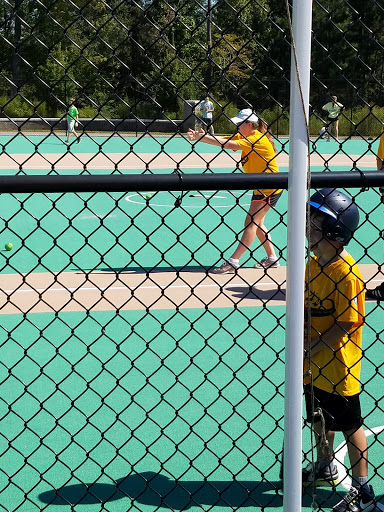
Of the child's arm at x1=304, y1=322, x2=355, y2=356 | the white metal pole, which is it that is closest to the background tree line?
the white metal pole

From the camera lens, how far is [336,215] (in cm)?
378

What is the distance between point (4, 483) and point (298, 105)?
2731 millimetres

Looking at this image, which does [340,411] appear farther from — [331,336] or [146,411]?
[146,411]

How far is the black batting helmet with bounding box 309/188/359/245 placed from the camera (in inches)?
150

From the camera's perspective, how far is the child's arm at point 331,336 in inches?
152

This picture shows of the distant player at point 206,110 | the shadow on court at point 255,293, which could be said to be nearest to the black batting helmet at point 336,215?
the distant player at point 206,110

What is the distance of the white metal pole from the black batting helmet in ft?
3.11

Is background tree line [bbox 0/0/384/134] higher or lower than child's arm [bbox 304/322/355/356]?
higher

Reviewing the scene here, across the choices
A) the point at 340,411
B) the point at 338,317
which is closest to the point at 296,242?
the point at 338,317

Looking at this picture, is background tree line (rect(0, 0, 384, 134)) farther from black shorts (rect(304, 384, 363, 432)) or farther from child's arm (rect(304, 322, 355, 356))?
black shorts (rect(304, 384, 363, 432))

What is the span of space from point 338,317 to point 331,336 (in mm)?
104

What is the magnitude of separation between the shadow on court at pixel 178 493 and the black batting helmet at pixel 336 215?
1360mm

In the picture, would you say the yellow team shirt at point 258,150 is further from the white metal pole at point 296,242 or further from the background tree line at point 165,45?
the white metal pole at point 296,242

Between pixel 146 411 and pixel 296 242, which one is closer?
pixel 296 242
